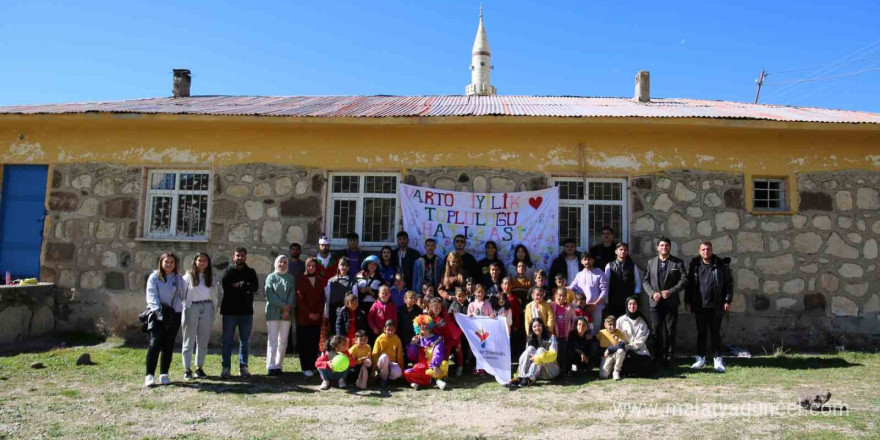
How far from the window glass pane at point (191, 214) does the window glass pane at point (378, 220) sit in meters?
2.54

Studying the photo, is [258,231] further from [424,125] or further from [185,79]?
[185,79]

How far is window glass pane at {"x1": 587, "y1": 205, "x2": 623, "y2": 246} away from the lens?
8.69m

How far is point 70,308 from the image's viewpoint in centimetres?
896

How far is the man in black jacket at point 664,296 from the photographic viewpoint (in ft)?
23.7

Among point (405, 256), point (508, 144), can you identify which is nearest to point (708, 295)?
point (508, 144)

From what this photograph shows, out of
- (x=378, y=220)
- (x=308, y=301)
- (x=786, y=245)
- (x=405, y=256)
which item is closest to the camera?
(x=308, y=301)

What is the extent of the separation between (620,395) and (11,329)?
8.22 meters

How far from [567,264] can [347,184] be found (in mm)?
3531

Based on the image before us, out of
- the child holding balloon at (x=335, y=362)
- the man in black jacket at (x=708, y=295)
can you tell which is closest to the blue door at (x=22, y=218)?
the child holding balloon at (x=335, y=362)

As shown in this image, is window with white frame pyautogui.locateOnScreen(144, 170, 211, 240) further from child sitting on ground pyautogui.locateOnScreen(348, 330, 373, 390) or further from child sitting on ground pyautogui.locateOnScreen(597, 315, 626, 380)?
child sitting on ground pyautogui.locateOnScreen(597, 315, 626, 380)

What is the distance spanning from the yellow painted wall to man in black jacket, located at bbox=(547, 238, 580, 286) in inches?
53.4

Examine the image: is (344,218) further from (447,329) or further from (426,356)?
(426,356)

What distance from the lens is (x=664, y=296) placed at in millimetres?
7191

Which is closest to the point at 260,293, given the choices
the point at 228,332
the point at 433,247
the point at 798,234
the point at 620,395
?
the point at 228,332
